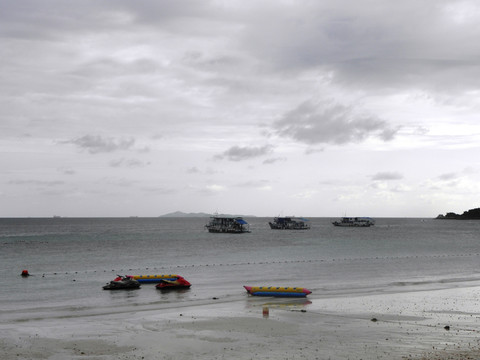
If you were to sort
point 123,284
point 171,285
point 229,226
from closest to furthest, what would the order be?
point 171,285
point 123,284
point 229,226

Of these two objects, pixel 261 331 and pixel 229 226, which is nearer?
pixel 261 331

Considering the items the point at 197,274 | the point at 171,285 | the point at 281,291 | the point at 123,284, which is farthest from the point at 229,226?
the point at 281,291

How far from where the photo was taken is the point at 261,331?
3159 centimetres

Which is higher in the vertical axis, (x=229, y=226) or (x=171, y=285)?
(x=229, y=226)

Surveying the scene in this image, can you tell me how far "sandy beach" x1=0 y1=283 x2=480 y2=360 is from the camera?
26484mm

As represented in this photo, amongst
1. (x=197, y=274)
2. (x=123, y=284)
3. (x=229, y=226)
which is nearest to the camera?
(x=123, y=284)

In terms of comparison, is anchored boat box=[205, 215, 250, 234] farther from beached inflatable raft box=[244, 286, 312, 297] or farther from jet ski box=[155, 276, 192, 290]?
beached inflatable raft box=[244, 286, 312, 297]

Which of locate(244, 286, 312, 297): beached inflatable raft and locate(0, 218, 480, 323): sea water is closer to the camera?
locate(0, 218, 480, 323): sea water

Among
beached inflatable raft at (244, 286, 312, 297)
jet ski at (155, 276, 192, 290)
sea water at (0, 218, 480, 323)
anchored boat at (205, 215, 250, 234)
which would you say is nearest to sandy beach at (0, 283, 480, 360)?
beached inflatable raft at (244, 286, 312, 297)

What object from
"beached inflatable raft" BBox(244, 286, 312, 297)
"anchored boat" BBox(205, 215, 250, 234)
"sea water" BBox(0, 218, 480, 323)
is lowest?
"sea water" BBox(0, 218, 480, 323)

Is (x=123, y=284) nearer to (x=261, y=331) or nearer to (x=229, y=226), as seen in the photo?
(x=261, y=331)

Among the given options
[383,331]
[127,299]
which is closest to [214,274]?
[127,299]

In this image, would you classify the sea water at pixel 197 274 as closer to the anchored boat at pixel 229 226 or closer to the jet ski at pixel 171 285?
the jet ski at pixel 171 285

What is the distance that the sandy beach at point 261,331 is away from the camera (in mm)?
26484
